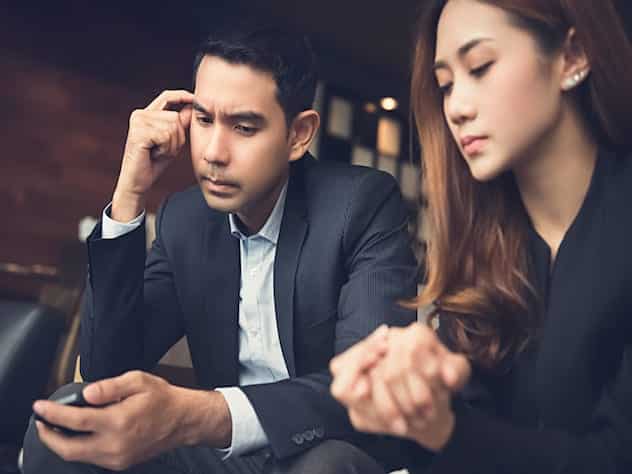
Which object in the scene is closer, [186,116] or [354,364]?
[354,364]

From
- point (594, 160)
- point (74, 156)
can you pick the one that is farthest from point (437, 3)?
point (74, 156)

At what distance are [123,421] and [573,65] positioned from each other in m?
0.78

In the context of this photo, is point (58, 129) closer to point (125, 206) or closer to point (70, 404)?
point (125, 206)

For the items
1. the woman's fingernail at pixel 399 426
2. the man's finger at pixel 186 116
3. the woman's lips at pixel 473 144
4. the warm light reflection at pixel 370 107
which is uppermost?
the warm light reflection at pixel 370 107

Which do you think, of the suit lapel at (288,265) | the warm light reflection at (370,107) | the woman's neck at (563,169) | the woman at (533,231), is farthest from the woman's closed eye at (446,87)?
the warm light reflection at (370,107)

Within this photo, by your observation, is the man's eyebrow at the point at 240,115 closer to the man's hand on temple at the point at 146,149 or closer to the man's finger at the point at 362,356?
the man's hand on temple at the point at 146,149

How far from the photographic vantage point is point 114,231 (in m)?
1.53

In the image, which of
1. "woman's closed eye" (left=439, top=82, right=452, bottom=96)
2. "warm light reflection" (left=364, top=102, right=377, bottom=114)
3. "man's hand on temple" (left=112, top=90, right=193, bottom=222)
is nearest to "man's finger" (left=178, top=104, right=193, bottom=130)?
"man's hand on temple" (left=112, top=90, right=193, bottom=222)

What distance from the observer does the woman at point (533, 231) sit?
39.6 inches

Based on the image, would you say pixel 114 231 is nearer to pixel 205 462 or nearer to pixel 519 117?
pixel 205 462

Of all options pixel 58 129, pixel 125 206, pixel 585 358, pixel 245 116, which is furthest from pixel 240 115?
pixel 58 129

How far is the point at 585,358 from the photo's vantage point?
1.05 metres

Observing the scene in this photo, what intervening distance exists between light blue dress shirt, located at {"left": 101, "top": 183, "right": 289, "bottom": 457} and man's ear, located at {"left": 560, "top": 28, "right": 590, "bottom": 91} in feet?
2.37

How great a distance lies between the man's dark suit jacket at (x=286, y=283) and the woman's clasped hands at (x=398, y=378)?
55 centimetres
